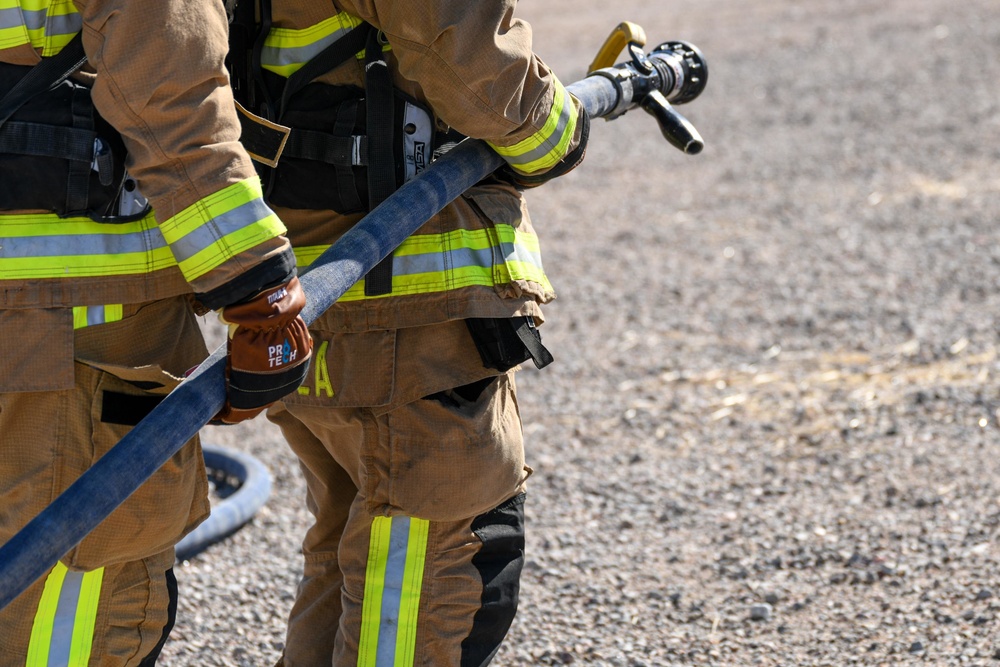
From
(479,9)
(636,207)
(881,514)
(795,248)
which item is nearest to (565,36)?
(636,207)

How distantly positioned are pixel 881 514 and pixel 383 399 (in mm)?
2058

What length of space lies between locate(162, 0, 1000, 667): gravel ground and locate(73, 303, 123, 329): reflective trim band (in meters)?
1.35

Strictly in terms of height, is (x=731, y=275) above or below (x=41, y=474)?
below

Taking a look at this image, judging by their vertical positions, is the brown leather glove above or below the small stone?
above

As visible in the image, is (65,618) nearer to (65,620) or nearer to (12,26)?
(65,620)

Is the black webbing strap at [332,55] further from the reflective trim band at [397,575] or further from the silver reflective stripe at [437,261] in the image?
the reflective trim band at [397,575]

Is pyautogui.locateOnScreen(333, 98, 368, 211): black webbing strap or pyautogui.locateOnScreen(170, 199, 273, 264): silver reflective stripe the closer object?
pyautogui.locateOnScreen(170, 199, 273, 264): silver reflective stripe

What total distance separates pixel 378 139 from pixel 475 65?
0.89ft

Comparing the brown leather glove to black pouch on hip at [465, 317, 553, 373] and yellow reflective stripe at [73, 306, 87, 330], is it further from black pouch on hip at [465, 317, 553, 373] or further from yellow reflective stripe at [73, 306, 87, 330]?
black pouch on hip at [465, 317, 553, 373]

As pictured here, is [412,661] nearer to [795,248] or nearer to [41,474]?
[41,474]

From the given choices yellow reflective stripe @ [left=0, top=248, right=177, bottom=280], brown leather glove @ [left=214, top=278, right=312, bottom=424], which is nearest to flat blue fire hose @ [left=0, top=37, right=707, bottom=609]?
brown leather glove @ [left=214, top=278, right=312, bottom=424]

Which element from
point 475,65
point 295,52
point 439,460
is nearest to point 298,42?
point 295,52

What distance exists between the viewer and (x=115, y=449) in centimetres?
184

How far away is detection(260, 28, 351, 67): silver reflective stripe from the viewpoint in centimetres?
230
